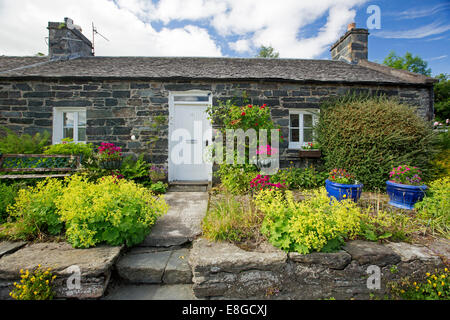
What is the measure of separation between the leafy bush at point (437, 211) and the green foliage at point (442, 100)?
2113 centimetres

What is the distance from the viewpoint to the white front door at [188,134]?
631 centimetres

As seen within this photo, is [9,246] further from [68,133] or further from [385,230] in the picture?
[385,230]

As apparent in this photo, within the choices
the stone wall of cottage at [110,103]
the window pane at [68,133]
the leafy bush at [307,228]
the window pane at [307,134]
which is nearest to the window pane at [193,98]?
the stone wall of cottage at [110,103]

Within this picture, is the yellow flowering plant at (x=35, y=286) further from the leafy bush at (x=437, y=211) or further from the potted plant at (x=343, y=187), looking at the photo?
the leafy bush at (x=437, y=211)

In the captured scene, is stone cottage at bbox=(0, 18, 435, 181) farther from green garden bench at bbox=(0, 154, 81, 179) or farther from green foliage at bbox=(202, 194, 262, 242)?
green foliage at bbox=(202, 194, 262, 242)

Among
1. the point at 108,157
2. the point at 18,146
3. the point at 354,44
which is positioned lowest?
the point at 108,157

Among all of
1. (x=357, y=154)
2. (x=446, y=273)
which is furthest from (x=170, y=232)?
(x=357, y=154)

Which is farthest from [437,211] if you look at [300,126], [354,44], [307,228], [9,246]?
[354,44]

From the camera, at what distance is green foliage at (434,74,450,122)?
59.3ft

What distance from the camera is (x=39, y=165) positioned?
4.66m

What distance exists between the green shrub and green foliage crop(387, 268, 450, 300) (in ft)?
10.9

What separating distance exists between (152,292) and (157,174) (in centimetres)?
380
